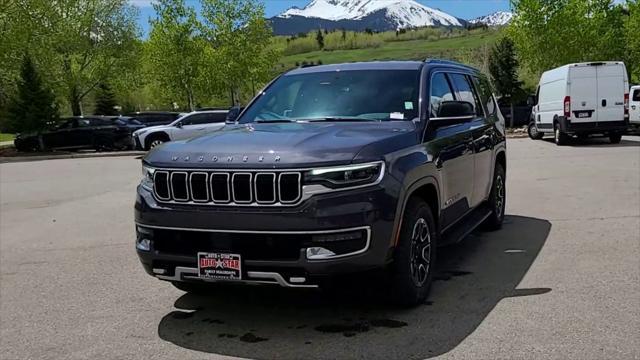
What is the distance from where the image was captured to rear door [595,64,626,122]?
19625 millimetres

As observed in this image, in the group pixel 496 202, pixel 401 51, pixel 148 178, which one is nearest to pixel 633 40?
pixel 496 202

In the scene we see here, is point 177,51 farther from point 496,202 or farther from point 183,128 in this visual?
point 496,202

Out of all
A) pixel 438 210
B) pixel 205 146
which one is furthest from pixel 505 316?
pixel 205 146

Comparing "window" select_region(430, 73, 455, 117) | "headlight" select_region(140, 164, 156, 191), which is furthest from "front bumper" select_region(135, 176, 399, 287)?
"window" select_region(430, 73, 455, 117)

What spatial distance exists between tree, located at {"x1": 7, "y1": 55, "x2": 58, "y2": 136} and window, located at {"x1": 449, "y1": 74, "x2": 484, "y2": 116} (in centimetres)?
2498

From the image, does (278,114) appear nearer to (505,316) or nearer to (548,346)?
(505,316)

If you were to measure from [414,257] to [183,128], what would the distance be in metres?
19.3

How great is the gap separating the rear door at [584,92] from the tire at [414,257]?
16.4m

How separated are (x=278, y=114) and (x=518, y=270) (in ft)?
8.55

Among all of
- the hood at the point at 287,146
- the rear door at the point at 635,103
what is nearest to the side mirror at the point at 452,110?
the hood at the point at 287,146

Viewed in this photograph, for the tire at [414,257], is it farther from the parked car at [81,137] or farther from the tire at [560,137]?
the parked car at [81,137]

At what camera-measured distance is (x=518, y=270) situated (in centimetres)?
586

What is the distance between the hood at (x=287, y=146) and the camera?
409cm

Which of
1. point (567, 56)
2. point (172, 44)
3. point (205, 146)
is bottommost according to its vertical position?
point (205, 146)
